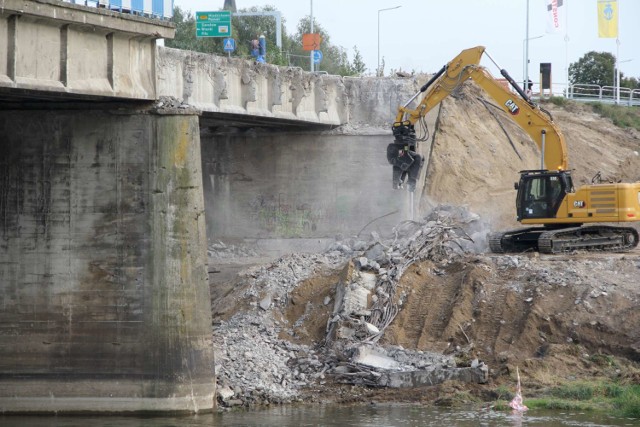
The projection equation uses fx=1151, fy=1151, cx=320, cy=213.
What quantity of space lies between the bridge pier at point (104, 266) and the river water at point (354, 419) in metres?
0.63

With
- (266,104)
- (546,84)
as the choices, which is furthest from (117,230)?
(546,84)

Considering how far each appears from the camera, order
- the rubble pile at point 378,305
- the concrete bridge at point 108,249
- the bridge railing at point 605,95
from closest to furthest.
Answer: the concrete bridge at point 108,249 → the rubble pile at point 378,305 → the bridge railing at point 605,95

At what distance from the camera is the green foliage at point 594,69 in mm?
64062

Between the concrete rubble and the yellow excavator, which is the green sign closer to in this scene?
the yellow excavator

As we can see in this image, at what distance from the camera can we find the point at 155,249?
22.6 metres

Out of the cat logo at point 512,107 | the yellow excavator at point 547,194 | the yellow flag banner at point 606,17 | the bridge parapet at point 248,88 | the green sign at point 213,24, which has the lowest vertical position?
the yellow excavator at point 547,194

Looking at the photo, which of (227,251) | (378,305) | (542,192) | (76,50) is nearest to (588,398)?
(378,305)

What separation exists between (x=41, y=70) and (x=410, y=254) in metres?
11.6

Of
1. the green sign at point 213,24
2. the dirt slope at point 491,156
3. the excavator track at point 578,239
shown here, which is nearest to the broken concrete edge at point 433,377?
the excavator track at point 578,239

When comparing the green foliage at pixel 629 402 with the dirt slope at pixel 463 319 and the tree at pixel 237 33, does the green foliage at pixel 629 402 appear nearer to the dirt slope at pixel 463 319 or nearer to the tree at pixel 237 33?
the dirt slope at pixel 463 319

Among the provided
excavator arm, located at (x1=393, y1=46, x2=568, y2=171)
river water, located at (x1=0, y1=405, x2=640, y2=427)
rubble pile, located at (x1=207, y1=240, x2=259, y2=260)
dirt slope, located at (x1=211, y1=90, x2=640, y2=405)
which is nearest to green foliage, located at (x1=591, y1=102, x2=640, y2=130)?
excavator arm, located at (x1=393, y1=46, x2=568, y2=171)

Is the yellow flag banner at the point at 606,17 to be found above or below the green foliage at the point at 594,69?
A: above

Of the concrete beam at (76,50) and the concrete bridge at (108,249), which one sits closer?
the concrete beam at (76,50)

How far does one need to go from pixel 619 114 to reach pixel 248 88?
23.4 meters
